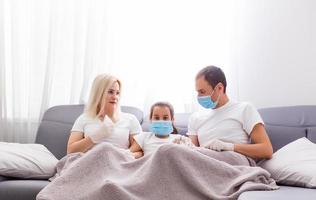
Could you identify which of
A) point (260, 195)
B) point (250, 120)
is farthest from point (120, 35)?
point (260, 195)

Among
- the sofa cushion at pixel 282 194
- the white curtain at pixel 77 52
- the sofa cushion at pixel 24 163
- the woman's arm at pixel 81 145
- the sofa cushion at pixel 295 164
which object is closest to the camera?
the sofa cushion at pixel 282 194

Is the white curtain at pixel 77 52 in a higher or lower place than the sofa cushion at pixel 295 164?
higher

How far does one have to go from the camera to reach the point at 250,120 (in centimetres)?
215

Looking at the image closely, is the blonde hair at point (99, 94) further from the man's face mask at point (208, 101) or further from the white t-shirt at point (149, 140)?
the man's face mask at point (208, 101)

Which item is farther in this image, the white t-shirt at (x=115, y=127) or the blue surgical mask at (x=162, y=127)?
the white t-shirt at (x=115, y=127)

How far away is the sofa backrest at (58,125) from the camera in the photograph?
2523 mm

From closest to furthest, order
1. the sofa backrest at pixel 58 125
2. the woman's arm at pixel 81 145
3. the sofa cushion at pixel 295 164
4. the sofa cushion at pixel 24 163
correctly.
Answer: the sofa cushion at pixel 295 164 < the sofa cushion at pixel 24 163 < the woman's arm at pixel 81 145 < the sofa backrest at pixel 58 125

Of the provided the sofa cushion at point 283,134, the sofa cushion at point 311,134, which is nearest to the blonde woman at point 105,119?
the sofa cushion at point 283,134

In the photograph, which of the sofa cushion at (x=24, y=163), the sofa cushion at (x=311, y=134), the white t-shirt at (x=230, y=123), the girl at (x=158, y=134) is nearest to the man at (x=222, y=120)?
the white t-shirt at (x=230, y=123)

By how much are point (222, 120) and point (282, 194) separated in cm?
73

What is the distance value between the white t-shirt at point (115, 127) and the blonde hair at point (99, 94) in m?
0.04

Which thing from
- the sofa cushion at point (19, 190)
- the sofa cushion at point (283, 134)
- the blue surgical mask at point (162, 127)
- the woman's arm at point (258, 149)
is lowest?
the sofa cushion at point (19, 190)

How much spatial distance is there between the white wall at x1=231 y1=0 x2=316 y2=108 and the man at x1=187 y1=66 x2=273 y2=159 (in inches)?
21.5

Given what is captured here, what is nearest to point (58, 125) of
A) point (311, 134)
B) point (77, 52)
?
point (77, 52)
